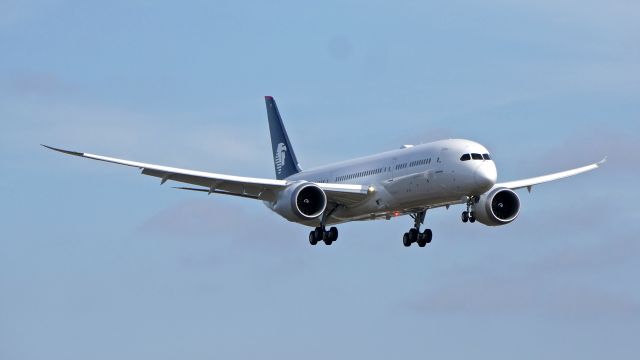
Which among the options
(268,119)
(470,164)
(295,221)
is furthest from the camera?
(268,119)

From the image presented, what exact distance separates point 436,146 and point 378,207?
5036 millimetres

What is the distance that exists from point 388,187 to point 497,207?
17.8 ft

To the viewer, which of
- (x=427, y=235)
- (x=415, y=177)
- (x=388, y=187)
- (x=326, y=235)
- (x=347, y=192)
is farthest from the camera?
(x=326, y=235)

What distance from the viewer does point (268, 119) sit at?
93750 millimetres

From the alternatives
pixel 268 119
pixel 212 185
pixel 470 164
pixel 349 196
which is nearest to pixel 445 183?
pixel 470 164

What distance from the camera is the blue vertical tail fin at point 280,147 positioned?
3475 inches

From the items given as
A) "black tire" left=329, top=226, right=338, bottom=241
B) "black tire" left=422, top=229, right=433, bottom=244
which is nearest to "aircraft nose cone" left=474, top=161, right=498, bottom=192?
"black tire" left=422, top=229, right=433, bottom=244

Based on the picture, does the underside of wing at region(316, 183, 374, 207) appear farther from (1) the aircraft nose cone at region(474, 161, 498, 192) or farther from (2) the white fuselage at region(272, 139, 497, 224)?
(1) the aircraft nose cone at region(474, 161, 498, 192)

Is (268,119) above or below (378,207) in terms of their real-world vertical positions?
above

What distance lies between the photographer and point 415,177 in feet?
232

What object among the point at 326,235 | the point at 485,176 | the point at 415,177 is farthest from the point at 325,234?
the point at 485,176

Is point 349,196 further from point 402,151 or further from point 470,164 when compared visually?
point 470,164

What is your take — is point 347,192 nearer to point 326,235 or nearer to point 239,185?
point 326,235

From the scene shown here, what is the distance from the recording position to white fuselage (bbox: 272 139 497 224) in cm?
6819
